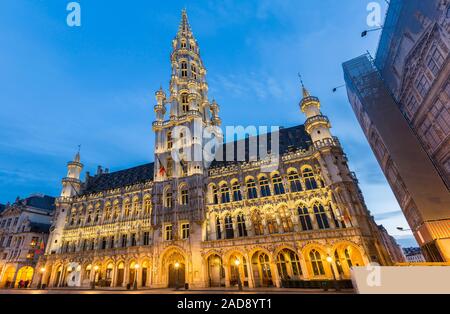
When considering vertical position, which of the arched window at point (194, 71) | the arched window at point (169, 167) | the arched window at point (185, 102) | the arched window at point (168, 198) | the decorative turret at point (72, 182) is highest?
the arched window at point (194, 71)

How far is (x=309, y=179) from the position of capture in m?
27.7

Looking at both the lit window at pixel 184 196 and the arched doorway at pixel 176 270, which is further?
the lit window at pixel 184 196

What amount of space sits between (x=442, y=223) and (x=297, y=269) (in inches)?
592

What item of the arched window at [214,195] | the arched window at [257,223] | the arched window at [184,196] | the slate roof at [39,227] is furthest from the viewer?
the slate roof at [39,227]

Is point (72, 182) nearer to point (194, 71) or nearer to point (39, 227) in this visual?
point (39, 227)

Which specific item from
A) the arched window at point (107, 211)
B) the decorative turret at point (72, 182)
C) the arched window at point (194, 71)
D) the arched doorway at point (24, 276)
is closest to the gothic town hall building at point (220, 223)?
the arched window at point (107, 211)

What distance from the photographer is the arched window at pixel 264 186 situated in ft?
95.8

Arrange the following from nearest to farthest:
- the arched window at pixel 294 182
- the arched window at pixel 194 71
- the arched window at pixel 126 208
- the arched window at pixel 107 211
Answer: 1. the arched window at pixel 294 182
2. the arched window at pixel 126 208
3. the arched window at pixel 107 211
4. the arched window at pixel 194 71

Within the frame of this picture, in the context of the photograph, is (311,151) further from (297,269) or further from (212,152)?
(212,152)

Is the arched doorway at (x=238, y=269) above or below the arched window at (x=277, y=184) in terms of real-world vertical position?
below

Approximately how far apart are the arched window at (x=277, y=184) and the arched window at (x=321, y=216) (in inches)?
181

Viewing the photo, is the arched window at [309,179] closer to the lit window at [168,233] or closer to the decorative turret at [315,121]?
the decorative turret at [315,121]

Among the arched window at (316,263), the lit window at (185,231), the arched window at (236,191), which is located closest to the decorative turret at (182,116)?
the arched window at (236,191)
